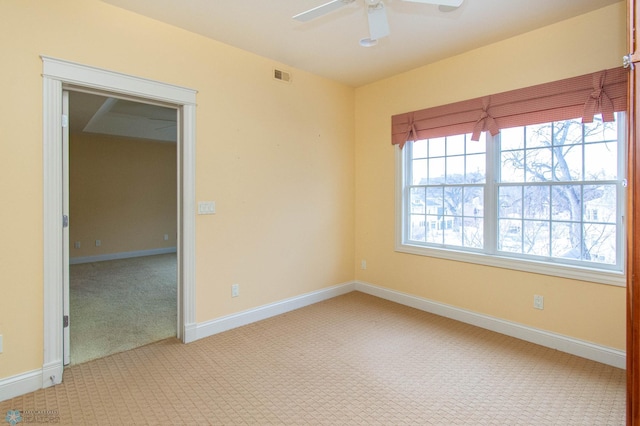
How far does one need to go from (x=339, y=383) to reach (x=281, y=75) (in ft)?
10.1

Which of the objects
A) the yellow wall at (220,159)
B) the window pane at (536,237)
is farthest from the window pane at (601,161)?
the yellow wall at (220,159)

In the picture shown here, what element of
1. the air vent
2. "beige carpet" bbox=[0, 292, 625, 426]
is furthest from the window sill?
the air vent

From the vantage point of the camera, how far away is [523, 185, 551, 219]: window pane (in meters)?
3.01

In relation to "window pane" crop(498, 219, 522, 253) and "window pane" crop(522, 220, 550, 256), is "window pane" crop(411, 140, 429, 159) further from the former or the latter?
"window pane" crop(522, 220, 550, 256)

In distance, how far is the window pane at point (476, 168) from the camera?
11.2 ft

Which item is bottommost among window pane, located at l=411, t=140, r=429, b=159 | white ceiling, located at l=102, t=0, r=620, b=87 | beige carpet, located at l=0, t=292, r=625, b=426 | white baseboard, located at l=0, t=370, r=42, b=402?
beige carpet, located at l=0, t=292, r=625, b=426

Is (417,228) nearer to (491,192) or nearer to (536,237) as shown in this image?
(491,192)

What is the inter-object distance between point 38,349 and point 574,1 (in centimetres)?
459

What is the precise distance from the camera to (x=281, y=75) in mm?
3682

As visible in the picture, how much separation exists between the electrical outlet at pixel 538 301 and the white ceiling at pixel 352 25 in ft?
7.74

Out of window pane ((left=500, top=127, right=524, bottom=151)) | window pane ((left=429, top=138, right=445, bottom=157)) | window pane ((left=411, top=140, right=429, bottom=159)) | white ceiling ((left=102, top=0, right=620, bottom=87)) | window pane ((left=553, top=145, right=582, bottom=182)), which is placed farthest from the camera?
window pane ((left=411, top=140, right=429, bottom=159))

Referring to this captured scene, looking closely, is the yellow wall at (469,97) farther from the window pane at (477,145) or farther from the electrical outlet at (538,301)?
the window pane at (477,145)

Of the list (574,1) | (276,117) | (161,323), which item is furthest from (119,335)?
(574,1)

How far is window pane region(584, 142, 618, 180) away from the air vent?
2.91 meters
